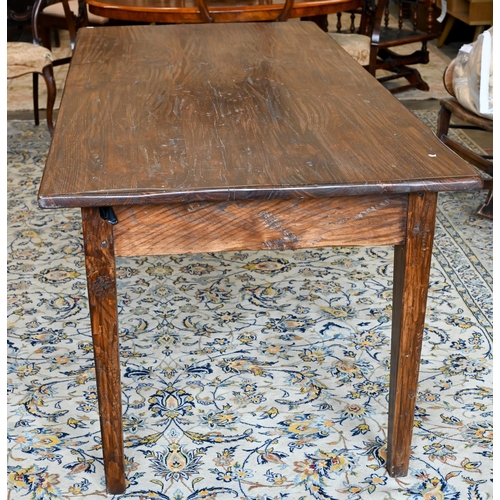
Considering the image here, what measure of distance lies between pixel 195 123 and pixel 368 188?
0.56 metres

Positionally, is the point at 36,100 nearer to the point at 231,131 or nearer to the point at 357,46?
the point at 357,46

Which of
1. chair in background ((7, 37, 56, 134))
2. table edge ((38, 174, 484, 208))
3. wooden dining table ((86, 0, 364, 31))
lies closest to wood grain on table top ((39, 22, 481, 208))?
table edge ((38, 174, 484, 208))

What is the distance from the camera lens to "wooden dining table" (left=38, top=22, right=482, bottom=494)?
1.37 m

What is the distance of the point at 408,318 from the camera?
153cm

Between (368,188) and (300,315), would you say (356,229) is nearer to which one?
(368,188)

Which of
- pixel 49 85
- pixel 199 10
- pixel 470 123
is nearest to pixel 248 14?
pixel 199 10

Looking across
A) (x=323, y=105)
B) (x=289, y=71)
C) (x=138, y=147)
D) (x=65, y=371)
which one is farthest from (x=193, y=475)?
(x=289, y=71)

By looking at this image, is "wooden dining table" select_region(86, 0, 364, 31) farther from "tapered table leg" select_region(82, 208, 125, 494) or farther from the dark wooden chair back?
"tapered table leg" select_region(82, 208, 125, 494)

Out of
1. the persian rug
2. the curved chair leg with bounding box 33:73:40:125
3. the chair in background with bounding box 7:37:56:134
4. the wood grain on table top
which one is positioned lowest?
the persian rug

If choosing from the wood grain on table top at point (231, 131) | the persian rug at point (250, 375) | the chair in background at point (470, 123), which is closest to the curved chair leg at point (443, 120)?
the chair in background at point (470, 123)

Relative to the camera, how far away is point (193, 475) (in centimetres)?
170

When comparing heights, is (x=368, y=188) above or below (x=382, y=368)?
above

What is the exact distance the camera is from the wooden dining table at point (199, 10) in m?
3.65

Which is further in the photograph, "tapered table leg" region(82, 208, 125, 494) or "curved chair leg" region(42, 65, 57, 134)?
"curved chair leg" region(42, 65, 57, 134)
